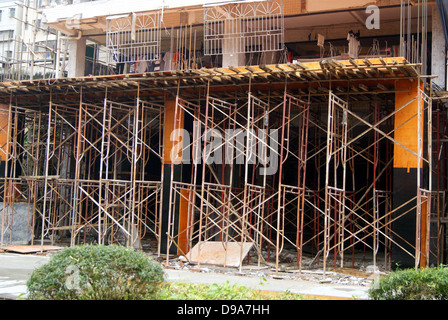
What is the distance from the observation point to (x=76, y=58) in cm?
2195

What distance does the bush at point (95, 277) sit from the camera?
8.05 metres

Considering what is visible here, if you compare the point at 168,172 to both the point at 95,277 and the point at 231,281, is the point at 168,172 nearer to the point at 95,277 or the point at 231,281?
the point at 231,281

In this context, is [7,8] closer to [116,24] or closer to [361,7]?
[116,24]

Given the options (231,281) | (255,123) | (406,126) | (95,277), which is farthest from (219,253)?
(95,277)

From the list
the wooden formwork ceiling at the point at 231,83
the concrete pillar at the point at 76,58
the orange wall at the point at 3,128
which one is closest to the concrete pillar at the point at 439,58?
the wooden formwork ceiling at the point at 231,83

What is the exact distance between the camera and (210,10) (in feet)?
60.4

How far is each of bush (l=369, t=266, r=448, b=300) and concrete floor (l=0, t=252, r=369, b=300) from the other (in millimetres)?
1995

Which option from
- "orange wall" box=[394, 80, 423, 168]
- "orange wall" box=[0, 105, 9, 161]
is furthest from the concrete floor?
"orange wall" box=[0, 105, 9, 161]

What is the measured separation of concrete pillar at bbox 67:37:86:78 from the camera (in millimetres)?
21875

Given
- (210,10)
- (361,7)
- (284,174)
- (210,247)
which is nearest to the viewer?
(210,247)

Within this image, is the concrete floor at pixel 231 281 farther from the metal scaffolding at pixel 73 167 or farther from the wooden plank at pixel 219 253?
the metal scaffolding at pixel 73 167

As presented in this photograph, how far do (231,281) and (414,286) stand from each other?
5556 millimetres
